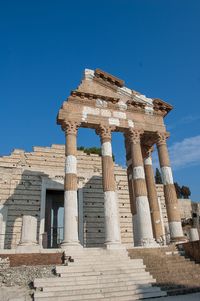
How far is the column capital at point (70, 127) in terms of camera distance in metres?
17.0

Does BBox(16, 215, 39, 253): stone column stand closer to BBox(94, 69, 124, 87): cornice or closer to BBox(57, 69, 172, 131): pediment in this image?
BBox(57, 69, 172, 131): pediment

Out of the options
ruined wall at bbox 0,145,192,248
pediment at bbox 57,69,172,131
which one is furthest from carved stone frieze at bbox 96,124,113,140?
ruined wall at bbox 0,145,192,248

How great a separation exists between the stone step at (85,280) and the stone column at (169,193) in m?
5.94

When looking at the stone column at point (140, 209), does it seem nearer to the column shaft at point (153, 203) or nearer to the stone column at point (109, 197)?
the stone column at point (109, 197)

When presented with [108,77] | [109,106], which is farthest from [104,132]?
[108,77]

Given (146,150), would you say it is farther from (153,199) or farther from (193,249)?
(193,249)

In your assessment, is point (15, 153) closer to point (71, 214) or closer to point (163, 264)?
point (71, 214)

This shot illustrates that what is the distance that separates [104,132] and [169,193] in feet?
19.5

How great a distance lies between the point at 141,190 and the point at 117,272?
639 centimetres

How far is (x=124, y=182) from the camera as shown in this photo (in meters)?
24.2

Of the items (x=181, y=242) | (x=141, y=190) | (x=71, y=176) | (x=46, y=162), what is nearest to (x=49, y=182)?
(x=46, y=162)

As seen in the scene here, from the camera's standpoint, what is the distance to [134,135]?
18.7m

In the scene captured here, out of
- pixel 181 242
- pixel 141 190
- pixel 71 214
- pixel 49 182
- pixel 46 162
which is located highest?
pixel 46 162

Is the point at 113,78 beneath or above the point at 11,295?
above
